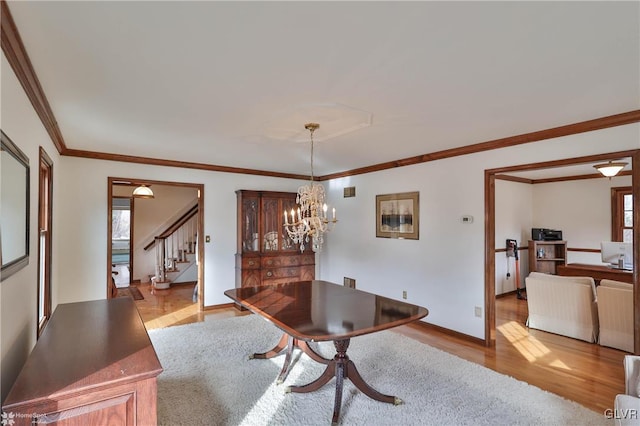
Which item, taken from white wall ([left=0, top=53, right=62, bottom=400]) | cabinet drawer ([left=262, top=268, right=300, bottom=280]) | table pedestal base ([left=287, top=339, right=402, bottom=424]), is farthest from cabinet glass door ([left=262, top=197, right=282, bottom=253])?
white wall ([left=0, top=53, right=62, bottom=400])

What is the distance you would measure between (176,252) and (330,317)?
5842mm

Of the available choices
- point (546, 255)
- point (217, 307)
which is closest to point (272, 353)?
point (217, 307)

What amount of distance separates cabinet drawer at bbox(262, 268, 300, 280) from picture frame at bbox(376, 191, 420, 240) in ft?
5.19

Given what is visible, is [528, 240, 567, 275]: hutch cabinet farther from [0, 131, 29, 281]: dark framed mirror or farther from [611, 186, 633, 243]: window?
[0, 131, 29, 281]: dark framed mirror

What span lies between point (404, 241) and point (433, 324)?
1.16 m

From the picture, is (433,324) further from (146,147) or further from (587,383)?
(146,147)

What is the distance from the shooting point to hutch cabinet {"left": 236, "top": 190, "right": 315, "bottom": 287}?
16.4 feet

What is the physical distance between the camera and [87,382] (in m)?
1.21

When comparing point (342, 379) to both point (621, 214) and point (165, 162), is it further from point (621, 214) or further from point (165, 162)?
point (621, 214)

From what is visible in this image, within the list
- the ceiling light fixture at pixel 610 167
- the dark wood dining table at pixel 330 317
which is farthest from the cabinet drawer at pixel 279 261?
the ceiling light fixture at pixel 610 167

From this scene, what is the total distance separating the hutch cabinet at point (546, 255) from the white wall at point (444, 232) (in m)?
3.41

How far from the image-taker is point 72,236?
392cm

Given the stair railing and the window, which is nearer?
the window

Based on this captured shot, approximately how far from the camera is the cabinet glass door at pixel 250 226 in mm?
5055
